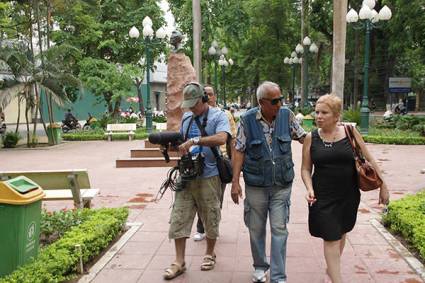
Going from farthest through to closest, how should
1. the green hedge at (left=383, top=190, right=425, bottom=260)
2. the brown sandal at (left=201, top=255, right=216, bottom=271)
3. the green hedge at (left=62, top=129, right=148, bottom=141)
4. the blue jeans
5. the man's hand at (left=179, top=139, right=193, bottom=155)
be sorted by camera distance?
the green hedge at (left=62, top=129, right=148, bottom=141) < the green hedge at (left=383, top=190, right=425, bottom=260) < the brown sandal at (left=201, top=255, right=216, bottom=271) < the man's hand at (left=179, top=139, right=193, bottom=155) < the blue jeans

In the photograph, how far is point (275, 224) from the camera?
153 inches

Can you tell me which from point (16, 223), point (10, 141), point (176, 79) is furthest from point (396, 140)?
point (16, 223)

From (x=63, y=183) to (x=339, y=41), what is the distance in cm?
1342

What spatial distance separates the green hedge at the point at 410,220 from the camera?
186 inches

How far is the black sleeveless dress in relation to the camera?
361 cm

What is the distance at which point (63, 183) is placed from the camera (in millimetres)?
6000

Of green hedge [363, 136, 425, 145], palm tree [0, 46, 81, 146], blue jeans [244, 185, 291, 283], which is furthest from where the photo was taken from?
palm tree [0, 46, 81, 146]

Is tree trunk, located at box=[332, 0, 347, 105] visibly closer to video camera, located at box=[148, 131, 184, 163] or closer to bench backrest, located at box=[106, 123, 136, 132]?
bench backrest, located at box=[106, 123, 136, 132]

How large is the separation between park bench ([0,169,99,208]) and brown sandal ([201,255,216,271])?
83.9 inches

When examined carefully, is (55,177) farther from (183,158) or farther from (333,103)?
(333,103)

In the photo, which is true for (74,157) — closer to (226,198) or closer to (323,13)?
(226,198)

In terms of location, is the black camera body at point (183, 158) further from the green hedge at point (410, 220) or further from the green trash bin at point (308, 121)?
the green trash bin at point (308, 121)

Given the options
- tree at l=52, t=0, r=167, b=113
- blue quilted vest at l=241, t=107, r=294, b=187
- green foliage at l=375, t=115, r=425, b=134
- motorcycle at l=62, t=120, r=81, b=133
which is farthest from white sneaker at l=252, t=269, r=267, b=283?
motorcycle at l=62, t=120, r=81, b=133

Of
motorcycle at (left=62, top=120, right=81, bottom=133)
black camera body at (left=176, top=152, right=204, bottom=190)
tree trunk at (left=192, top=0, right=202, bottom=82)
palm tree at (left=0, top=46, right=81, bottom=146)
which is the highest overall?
tree trunk at (left=192, top=0, right=202, bottom=82)
